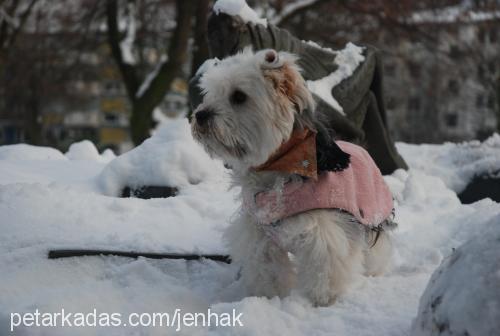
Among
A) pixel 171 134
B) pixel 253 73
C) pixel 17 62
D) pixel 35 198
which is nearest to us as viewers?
pixel 253 73

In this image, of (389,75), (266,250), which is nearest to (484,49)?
(389,75)

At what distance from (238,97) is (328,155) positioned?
62 cm

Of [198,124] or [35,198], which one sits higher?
[198,124]

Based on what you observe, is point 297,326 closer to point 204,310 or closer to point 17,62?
point 204,310

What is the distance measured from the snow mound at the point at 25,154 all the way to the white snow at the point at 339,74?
3.27 meters

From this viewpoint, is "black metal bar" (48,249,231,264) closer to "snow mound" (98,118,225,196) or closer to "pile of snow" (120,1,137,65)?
"snow mound" (98,118,225,196)

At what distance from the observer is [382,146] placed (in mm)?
7258

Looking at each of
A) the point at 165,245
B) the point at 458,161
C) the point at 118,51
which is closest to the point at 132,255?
the point at 165,245

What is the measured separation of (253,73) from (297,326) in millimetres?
1384

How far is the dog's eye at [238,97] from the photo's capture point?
3.04 metres

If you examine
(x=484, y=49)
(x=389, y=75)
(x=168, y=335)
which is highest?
(x=168, y=335)

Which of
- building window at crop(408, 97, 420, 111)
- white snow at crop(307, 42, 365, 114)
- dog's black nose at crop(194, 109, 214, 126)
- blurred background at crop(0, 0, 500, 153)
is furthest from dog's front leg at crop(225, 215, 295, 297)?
building window at crop(408, 97, 420, 111)

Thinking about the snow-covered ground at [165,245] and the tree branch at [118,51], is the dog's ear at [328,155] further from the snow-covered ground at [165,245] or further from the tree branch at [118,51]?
the tree branch at [118,51]

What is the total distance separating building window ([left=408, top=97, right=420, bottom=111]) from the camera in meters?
35.7
